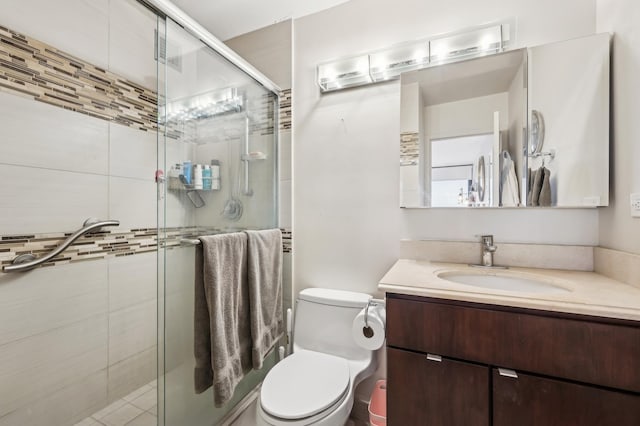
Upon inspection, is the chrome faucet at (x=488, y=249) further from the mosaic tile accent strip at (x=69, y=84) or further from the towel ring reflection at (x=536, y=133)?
the mosaic tile accent strip at (x=69, y=84)

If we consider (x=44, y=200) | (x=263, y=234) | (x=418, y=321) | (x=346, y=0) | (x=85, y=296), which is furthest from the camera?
(x=346, y=0)

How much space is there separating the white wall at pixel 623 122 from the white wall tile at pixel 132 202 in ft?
7.52

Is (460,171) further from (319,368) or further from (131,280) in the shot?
(131,280)

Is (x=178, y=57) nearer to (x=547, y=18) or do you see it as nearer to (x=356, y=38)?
(x=356, y=38)

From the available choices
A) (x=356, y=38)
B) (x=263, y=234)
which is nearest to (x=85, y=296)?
(x=263, y=234)

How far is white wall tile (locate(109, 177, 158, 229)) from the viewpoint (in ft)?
4.96

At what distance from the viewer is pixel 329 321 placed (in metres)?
1.50

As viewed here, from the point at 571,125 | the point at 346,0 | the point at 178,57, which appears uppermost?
the point at 346,0

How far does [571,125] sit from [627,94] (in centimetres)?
18

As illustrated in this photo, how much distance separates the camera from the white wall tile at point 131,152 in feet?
4.93

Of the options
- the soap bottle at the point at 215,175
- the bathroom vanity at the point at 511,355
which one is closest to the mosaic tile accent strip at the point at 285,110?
the soap bottle at the point at 215,175

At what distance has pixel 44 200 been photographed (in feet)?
4.03

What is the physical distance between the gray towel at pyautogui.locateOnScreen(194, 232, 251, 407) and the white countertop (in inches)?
27.4

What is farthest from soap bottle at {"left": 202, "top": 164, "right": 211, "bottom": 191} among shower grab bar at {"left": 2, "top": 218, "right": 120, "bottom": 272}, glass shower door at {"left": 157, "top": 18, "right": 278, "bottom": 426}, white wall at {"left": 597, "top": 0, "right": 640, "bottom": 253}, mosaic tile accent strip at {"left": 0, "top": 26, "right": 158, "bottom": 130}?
white wall at {"left": 597, "top": 0, "right": 640, "bottom": 253}
